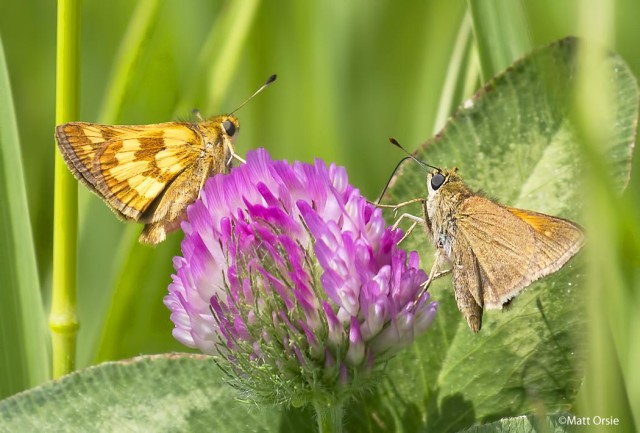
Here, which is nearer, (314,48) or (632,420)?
(632,420)

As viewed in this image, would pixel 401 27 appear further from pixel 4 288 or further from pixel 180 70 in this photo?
pixel 4 288

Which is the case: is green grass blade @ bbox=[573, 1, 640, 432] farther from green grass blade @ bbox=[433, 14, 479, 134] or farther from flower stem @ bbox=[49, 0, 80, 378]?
green grass blade @ bbox=[433, 14, 479, 134]

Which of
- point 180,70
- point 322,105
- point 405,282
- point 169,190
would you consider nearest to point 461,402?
point 405,282

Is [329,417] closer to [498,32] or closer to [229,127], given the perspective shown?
[229,127]

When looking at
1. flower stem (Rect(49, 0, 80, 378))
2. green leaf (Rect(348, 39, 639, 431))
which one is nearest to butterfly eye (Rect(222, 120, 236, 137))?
flower stem (Rect(49, 0, 80, 378))

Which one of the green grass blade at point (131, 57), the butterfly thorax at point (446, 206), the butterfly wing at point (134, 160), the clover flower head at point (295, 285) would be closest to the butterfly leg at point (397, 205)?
the butterfly thorax at point (446, 206)

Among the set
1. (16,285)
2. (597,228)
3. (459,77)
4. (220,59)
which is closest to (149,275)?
(16,285)
